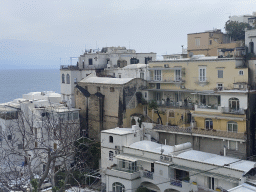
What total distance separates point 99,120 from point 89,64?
38.8 feet

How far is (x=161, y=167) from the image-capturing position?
31797mm

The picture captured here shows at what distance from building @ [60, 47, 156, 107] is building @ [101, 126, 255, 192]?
14069 mm

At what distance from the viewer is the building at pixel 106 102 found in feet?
133

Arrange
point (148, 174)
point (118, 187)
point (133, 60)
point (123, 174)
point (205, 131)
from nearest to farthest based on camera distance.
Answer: point (148, 174) → point (123, 174) → point (118, 187) → point (205, 131) → point (133, 60)

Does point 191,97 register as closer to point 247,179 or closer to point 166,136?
point 166,136

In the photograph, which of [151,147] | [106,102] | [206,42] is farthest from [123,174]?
[206,42]

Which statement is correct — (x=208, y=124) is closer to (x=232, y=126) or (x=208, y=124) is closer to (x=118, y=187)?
(x=232, y=126)

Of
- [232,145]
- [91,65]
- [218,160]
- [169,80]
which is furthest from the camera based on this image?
[91,65]

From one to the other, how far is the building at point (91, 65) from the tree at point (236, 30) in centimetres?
1230

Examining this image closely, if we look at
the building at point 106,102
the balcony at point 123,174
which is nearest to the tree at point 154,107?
the building at point 106,102

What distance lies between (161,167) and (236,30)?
26370 mm

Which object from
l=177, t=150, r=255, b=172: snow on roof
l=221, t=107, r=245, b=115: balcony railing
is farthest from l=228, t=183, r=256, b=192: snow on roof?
l=221, t=107, r=245, b=115: balcony railing

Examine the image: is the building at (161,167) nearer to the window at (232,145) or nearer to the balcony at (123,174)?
the balcony at (123,174)

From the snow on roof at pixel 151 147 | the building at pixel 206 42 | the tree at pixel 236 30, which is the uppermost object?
the tree at pixel 236 30
